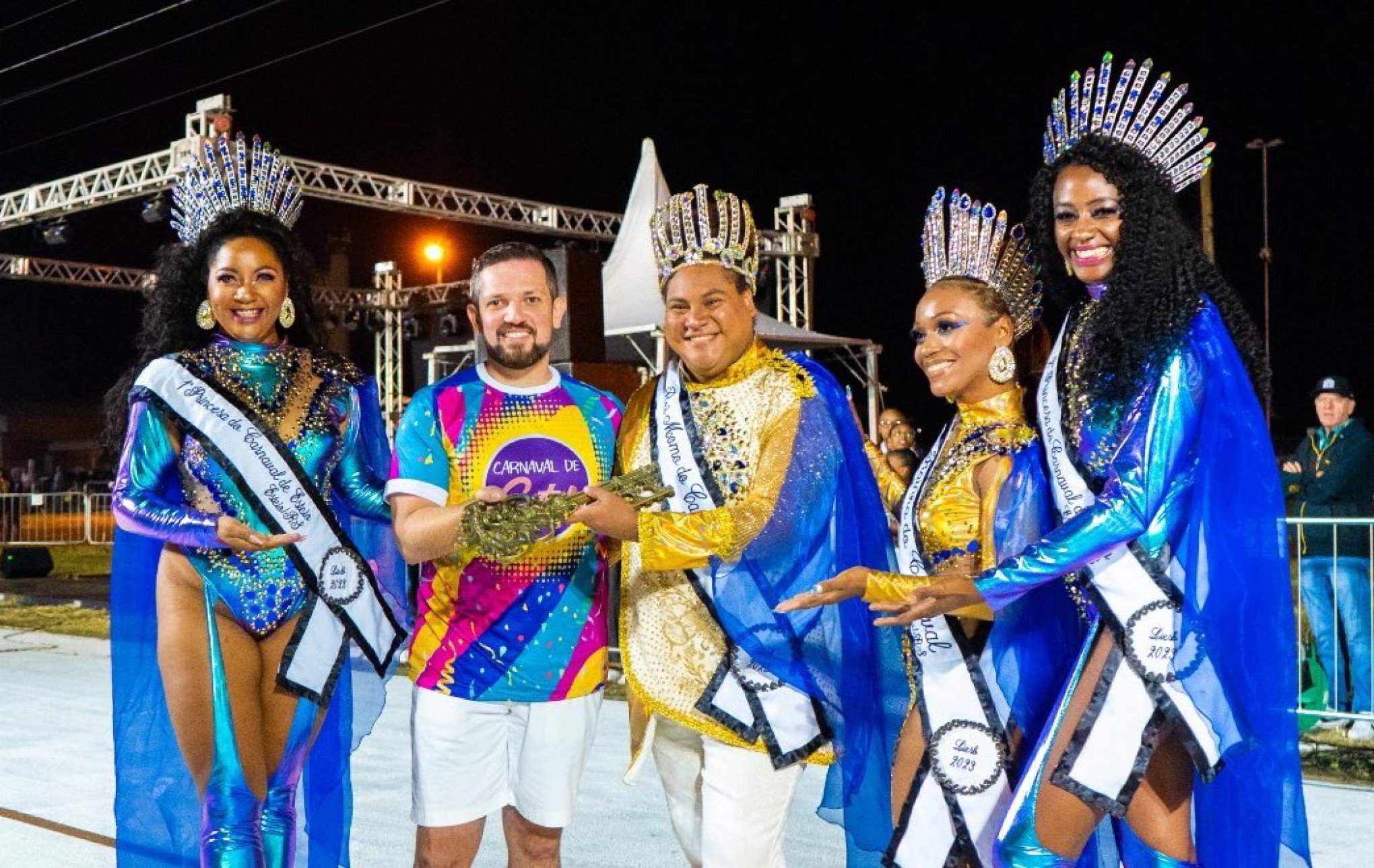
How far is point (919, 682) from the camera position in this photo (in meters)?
2.81

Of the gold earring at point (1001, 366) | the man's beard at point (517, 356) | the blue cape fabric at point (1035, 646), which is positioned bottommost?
the blue cape fabric at point (1035, 646)

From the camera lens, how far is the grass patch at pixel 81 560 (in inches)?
607

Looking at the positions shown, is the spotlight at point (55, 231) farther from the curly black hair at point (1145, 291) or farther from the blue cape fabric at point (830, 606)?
the curly black hair at point (1145, 291)

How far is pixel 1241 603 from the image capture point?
95.1 inches

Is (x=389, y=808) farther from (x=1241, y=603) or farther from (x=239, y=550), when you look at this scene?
(x=1241, y=603)

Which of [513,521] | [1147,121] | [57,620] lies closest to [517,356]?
[513,521]

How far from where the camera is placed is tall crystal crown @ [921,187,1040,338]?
2875mm

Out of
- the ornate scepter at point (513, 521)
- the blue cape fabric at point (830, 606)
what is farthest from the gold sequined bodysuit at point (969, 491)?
the ornate scepter at point (513, 521)

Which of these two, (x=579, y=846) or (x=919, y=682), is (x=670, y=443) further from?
(x=579, y=846)

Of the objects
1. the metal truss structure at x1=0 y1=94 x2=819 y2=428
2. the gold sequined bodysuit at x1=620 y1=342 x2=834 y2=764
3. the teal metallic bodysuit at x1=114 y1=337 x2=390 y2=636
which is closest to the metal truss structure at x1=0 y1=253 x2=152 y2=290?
the metal truss structure at x1=0 y1=94 x2=819 y2=428

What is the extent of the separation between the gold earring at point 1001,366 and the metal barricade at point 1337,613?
3.98 m

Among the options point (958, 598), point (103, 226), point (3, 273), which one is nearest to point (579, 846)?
point (958, 598)

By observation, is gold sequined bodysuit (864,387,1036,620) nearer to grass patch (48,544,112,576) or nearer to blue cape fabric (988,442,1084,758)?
blue cape fabric (988,442,1084,758)

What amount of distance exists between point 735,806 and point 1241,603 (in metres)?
1.06
